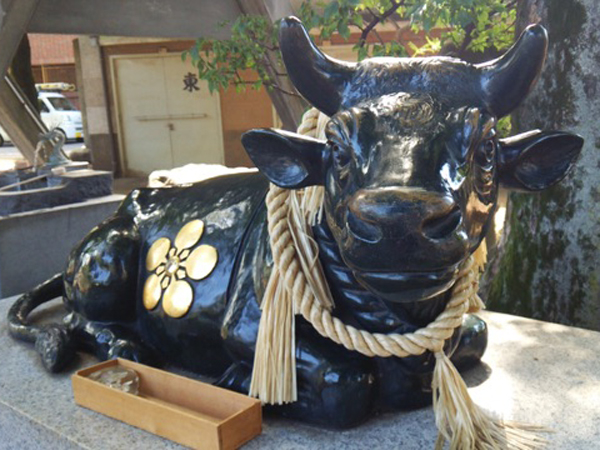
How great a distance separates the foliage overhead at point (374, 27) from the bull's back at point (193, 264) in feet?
3.79

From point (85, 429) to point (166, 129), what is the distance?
10.7 m

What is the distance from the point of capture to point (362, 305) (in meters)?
1.47

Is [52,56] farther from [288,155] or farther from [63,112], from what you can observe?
[288,155]

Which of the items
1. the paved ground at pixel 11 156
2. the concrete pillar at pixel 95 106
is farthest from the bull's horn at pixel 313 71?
the paved ground at pixel 11 156

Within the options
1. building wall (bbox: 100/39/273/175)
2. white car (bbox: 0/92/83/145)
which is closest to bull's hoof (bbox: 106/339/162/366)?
building wall (bbox: 100/39/273/175)

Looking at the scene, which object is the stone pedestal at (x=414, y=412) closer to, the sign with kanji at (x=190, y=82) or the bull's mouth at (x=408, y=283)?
→ the bull's mouth at (x=408, y=283)

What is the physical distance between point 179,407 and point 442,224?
0.90 m

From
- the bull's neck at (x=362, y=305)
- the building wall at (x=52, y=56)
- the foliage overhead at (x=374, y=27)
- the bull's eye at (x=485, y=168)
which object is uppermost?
the building wall at (x=52, y=56)

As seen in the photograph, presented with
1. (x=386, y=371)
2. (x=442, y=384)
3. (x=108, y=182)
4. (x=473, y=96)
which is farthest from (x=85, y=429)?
(x=108, y=182)

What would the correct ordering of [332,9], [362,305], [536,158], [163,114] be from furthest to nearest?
[163,114] < [332,9] < [362,305] < [536,158]

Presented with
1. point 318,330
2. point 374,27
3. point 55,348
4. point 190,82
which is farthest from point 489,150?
point 190,82

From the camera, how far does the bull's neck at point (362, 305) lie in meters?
1.44

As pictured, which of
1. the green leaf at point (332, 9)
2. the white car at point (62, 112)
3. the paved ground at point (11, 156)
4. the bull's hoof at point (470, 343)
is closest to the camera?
the bull's hoof at point (470, 343)

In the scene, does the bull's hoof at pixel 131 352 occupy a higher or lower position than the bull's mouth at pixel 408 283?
lower
